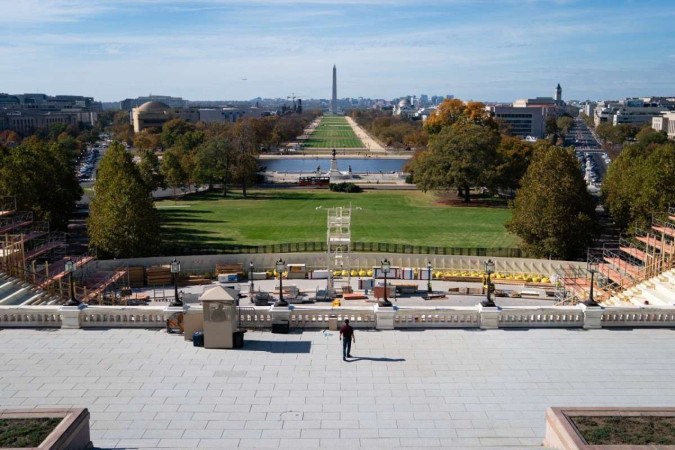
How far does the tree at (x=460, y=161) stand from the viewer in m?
83.8

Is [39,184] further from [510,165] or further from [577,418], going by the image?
[510,165]

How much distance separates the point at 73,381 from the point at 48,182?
140 ft

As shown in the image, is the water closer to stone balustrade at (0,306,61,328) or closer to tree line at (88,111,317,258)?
tree line at (88,111,317,258)

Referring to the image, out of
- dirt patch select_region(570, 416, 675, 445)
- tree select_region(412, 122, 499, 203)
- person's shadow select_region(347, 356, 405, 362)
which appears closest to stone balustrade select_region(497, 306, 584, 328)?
person's shadow select_region(347, 356, 405, 362)

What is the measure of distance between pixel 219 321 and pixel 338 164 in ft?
453

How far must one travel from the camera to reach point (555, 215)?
160 feet

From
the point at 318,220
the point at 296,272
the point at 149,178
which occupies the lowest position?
the point at 296,272

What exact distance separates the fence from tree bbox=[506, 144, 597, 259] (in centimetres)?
241

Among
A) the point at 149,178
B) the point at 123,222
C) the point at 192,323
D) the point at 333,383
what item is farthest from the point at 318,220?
the point at 333,383

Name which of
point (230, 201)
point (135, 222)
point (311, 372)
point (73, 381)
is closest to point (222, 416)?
point (311, 372)

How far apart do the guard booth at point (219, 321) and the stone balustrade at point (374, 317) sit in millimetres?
2113

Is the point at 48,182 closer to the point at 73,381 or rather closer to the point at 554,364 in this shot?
the point at 73,381

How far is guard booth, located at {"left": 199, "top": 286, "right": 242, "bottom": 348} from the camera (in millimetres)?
21469

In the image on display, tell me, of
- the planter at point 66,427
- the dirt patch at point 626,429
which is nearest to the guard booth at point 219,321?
the planter at point 66,427
